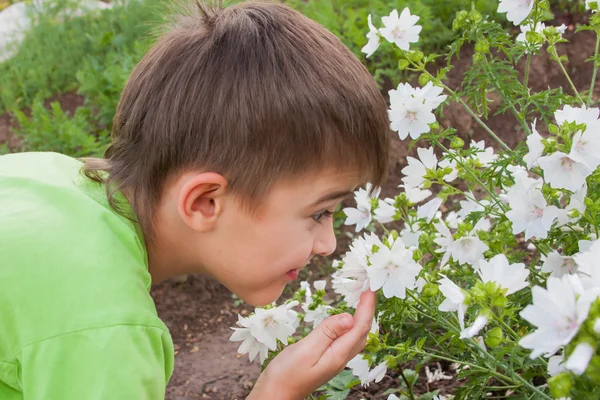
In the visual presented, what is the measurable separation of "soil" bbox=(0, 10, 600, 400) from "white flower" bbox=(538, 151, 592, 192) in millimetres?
1034

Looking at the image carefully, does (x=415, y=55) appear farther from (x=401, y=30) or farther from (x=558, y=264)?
(x=558, y=264)

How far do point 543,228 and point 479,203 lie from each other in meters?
0.40

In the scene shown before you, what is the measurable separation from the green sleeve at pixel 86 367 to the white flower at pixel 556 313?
75 centimetres

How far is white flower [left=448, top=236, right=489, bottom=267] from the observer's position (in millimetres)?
1798

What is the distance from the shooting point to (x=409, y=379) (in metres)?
2.18

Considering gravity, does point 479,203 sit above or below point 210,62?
below

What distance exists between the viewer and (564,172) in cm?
153

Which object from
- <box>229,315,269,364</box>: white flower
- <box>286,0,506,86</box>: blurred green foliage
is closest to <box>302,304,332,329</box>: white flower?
<box>229,315,269,364</box>: white flower

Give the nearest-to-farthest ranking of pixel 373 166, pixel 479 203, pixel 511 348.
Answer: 1. pixel 511 348
2. pixel 373 166
3. pixel 479 203

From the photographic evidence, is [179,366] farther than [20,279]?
Yes

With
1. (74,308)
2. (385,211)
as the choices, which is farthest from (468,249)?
(74,308)

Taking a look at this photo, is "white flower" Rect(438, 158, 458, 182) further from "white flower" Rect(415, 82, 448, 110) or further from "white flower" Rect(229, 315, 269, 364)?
"white flower" Rect(229, 315, 269, 364)

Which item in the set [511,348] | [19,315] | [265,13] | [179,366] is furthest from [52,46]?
[511,348]

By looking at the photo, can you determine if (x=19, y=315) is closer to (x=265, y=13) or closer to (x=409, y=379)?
(x=265, y=13)
